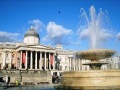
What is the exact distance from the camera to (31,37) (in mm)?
66125

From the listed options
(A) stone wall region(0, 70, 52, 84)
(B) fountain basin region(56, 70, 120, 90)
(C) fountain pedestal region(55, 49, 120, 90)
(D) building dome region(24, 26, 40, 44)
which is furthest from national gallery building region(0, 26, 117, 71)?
(B) fountain basin region(56, 70, 120, 90)

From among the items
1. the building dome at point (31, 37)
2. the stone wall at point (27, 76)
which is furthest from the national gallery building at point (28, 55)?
the stone wall at point (27, 76)

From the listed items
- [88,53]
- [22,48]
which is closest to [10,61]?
[22,48]

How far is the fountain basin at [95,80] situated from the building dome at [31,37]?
51.2 meters

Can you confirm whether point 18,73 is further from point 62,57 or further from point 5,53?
point 62,57

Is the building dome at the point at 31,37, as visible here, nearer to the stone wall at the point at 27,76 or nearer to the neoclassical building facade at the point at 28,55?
the neoclassical building facade at the point at 28,55

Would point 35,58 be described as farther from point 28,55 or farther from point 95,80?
point 95,80

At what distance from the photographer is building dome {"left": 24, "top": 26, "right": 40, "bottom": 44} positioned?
6612 cm

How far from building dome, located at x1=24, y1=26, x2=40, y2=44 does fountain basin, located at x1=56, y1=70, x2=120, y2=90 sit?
5116 centimetres

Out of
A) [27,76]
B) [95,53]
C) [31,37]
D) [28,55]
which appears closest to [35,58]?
[28,55]

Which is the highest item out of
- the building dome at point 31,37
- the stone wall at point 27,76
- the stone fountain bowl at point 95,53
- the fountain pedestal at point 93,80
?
the building dome at point 31,37

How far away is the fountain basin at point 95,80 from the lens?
49.5 ft

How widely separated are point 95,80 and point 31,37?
171 feet

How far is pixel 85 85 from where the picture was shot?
15281mm
